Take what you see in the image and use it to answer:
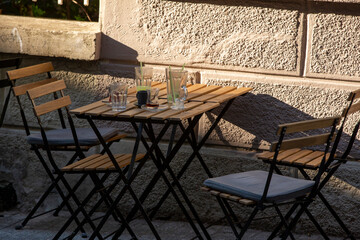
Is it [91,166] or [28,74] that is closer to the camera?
[91,166]

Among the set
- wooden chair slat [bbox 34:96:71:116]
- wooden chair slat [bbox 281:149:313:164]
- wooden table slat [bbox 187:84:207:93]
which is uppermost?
wooden table slat [bbox 187:84:207:93]

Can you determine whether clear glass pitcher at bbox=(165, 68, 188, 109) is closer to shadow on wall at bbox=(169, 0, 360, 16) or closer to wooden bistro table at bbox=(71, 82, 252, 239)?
wooden bistro table at bbox=(71, 82, 252, 239)

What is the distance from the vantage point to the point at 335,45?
188 inches

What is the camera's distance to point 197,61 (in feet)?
16.7

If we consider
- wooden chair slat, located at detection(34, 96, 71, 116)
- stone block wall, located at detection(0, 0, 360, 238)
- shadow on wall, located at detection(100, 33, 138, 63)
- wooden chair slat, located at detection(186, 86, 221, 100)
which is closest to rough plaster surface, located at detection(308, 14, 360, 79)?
stone block wall, located at detection(0, 0, 360, 238)

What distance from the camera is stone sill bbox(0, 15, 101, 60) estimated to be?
204 inches

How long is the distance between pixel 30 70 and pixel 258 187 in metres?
2.06

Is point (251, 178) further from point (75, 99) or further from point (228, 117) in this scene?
point (75, 99)

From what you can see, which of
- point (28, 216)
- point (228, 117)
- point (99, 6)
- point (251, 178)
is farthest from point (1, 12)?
point (251, 178)

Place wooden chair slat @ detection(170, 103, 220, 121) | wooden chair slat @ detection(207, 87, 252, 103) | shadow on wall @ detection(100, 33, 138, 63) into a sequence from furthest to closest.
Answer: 1. shadow on wall @ detection(100, 33, 138, 63)
2. wooden chair slat @ detection(207, 87, 252, 103)
3. wooden chair slat @ detection(170, 103, 220, 121)

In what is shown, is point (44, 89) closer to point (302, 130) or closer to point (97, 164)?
point (97, 164)

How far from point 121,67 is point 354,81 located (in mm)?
1798

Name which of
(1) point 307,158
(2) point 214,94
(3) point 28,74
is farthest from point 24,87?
(1) point 307,158

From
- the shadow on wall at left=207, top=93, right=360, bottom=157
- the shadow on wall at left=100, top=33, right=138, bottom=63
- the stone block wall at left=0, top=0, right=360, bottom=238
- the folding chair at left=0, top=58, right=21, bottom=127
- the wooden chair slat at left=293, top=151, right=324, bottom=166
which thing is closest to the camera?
the wooden chair slat at left=293, top=151, right=324, bottom=166
